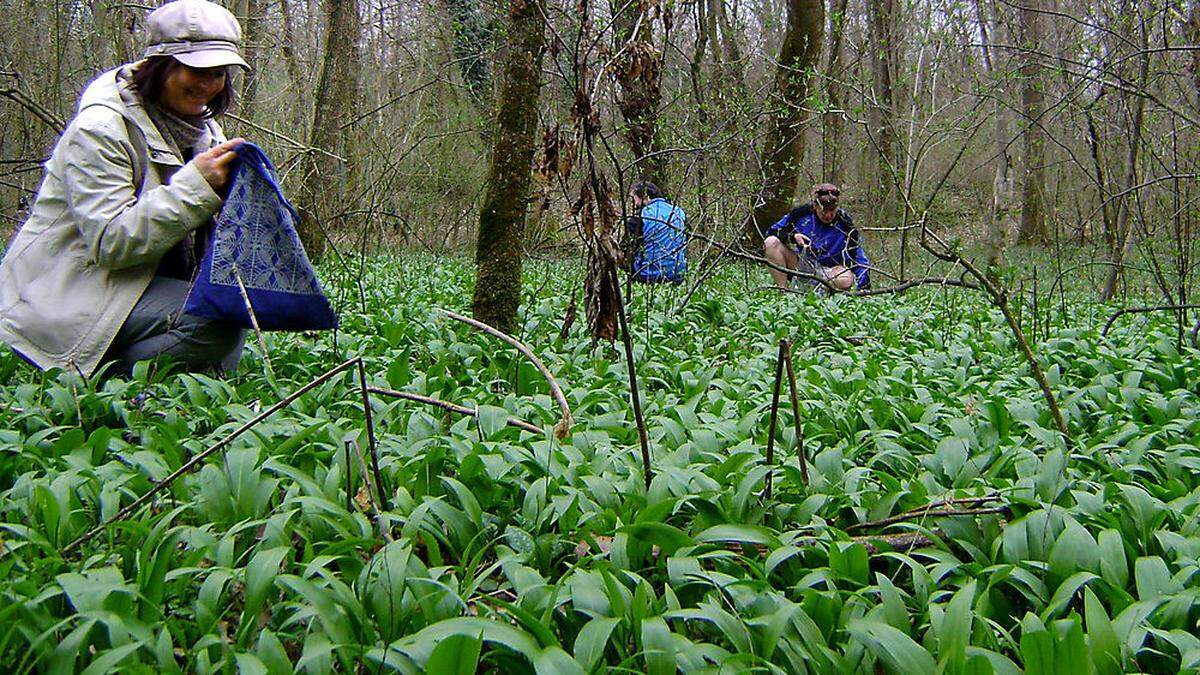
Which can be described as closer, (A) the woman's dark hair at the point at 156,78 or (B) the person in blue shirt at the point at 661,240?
(A) the woman's dark hair at the point at 156,78

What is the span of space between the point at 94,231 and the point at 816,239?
614 cm

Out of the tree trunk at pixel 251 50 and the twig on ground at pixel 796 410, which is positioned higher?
the tree trunk at pixel 251 50

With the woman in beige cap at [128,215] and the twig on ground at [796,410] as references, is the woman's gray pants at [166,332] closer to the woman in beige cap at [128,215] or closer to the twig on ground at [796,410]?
the woman in beige cap at [128,215]

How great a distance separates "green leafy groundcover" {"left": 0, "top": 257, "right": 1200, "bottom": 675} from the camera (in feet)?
5.65

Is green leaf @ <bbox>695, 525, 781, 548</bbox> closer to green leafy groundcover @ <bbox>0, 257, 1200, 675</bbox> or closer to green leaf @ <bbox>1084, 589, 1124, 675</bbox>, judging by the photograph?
green leafy groundcover @ <bbox>0, 257, 1200, 675</bbox>

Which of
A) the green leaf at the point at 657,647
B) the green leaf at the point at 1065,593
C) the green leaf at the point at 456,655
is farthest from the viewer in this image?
the green leaf at the point at 1065,593

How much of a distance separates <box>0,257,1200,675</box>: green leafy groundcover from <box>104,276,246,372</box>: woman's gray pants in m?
0.14

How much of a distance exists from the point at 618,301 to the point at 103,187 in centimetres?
201

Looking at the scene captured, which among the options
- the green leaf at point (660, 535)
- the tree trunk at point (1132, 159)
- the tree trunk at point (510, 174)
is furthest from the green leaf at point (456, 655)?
the tree trunk at point (1132, 159)

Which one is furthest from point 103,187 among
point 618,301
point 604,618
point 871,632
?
point 871,632

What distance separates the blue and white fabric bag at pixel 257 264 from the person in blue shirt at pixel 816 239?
16.5 ft

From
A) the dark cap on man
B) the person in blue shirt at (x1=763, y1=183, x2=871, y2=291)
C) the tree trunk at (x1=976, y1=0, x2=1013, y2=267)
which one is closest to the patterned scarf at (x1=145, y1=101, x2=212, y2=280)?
the tree trunk at (x1=976, y1=0, x2=1013, y2=267)

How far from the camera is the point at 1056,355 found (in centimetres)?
461

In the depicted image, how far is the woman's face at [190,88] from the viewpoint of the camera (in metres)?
3.53
